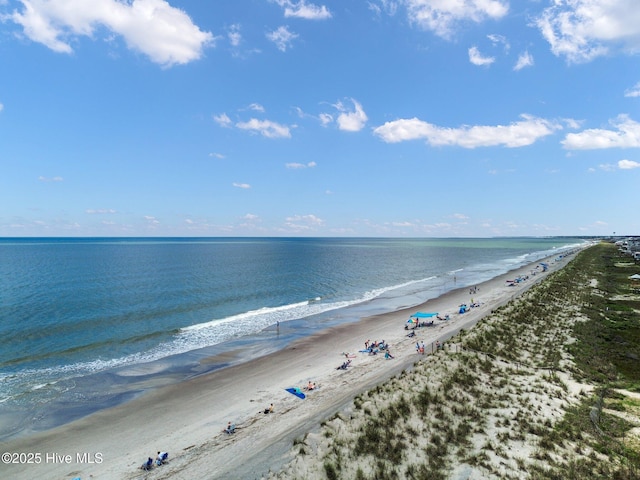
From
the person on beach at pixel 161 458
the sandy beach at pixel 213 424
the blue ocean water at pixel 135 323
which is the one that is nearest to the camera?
the sandy beach at pixel 213 424

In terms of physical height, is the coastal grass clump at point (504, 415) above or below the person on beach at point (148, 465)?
above

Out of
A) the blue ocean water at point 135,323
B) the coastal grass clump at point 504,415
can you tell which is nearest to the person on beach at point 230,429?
the coastal grass clump at point 504,415

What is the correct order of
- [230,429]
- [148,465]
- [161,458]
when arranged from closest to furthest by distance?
[148,465] → [161,458] → [230,429]

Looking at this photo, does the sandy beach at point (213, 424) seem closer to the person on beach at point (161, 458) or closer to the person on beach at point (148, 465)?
the person on beach at point (148, 465)

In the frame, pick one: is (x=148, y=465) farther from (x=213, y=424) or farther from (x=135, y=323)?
(x=135, y=323)

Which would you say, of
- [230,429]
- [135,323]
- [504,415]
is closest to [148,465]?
[230,429]

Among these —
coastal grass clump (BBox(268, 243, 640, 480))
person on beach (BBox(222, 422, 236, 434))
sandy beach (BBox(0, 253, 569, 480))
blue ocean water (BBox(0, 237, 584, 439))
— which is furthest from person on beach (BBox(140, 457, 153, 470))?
blue ocean water (BBox(0, 237, 584, 439))

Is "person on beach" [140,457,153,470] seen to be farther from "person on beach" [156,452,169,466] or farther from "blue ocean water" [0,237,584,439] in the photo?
"blue ocean water" [0,237,584,439]
